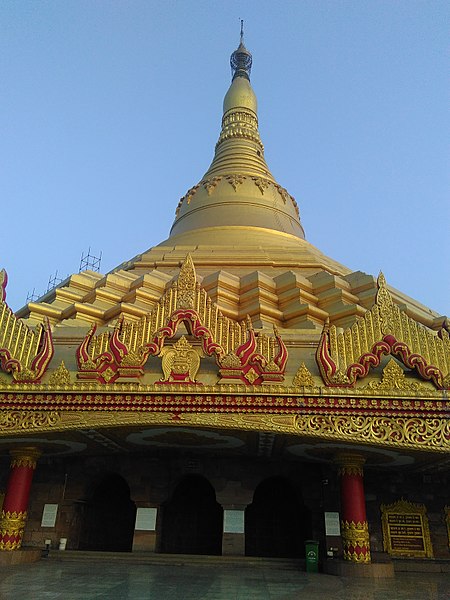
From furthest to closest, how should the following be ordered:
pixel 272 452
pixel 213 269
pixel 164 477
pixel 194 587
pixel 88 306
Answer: pixel 213 269 → pixel 88 306 → pixel 164 477 → pixel 272 452 → pixel 194 587

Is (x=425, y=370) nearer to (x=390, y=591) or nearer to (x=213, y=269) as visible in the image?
(x=390, y=591)

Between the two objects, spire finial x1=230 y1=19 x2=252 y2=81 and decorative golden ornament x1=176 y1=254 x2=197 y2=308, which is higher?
spire finial x1=230 y1=19 x2=252 y2=81

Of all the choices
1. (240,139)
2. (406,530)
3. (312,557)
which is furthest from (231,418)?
(240,139)

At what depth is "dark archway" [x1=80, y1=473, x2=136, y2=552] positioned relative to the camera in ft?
45.6

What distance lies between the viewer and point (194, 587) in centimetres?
822

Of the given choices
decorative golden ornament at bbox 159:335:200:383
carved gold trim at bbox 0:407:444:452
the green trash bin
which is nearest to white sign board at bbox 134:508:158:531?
the green trash bin

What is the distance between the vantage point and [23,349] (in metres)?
10.4

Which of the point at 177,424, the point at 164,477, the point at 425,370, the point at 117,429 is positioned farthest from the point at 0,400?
the point at 425,370

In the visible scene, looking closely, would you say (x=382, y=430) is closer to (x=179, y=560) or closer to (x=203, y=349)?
(x=203, y=349)

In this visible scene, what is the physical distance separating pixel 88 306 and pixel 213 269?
196 inches

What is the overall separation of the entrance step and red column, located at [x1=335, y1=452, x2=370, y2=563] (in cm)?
152

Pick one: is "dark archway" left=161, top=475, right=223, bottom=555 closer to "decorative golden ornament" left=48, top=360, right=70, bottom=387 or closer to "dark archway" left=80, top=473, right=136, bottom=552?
"dark archway" left=80, top=473, right=136, bottom=552

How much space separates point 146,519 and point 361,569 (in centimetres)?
548

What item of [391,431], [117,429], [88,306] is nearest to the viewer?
[391,431]
